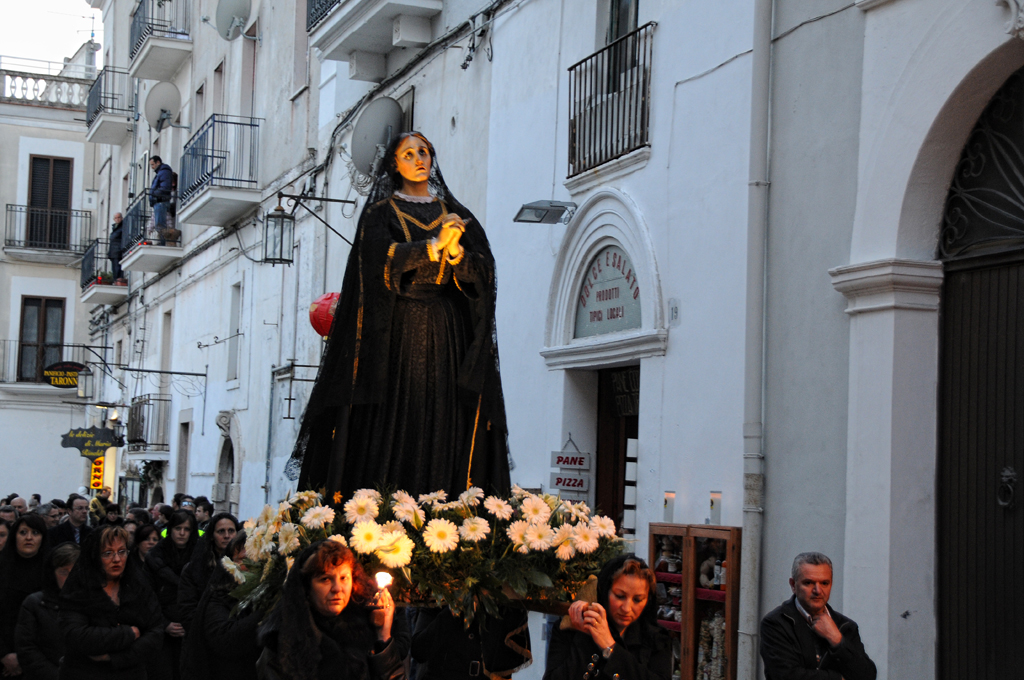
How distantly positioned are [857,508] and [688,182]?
2932mm

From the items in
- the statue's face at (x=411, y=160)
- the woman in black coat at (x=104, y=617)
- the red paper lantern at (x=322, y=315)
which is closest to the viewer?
the statue's face at (x=411, y=160)

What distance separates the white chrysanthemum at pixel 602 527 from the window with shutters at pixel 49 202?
28604 millimetres

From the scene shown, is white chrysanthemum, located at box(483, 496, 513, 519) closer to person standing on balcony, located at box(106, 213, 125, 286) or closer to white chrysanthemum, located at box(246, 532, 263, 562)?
white chrysanthemum, located at box(246, 532, 263, 562)

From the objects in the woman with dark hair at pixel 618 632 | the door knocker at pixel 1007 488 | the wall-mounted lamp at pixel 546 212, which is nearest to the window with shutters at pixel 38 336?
the wall-mounted lamp at pixel 546 212

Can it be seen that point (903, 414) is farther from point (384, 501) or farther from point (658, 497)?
point (384, 501)

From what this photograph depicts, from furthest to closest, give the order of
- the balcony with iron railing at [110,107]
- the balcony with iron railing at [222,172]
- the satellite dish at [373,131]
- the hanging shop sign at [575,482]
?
the balcony with iron railing at [110,107] < the balcony with iron railing at [222,172] < the satellite dish at [373,131] < the hanging shop sign at [575,482]

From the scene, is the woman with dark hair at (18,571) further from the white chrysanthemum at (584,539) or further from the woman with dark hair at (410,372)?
the white chrysanthemum at (584,539)

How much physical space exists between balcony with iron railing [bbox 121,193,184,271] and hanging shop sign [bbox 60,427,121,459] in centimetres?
317

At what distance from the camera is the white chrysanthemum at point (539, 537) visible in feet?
15.6

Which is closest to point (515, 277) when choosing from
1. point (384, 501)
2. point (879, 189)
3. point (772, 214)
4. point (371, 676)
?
point (772, 214)

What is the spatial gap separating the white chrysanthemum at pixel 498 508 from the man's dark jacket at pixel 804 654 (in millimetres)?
1306

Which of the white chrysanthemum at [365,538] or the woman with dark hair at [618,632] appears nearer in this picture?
the woman with dark hair at [618,632]

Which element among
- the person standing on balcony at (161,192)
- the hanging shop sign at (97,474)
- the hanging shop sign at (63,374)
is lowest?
the hanging shop sign at (97,474)

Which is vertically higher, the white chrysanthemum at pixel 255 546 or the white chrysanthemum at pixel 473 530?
the white chrysanthemum at pixel 473 530
